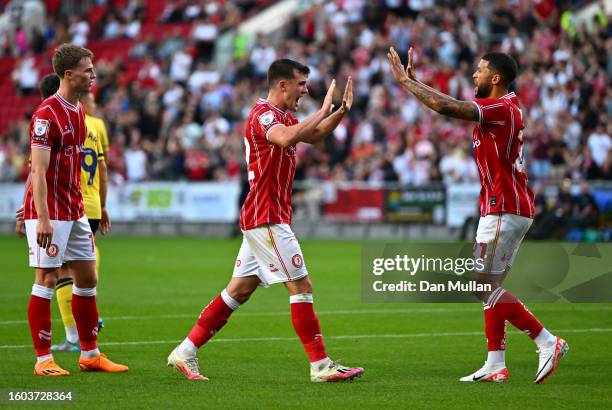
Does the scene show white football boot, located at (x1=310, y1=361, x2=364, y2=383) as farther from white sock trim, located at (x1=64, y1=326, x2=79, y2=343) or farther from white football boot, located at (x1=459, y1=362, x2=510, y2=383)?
white sock trim, located at (x1=64, y1=326, x2=79, y2=343)

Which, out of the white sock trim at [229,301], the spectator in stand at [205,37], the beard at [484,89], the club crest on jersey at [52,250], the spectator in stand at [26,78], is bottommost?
the white sock trim at [229,301]

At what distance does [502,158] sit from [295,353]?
291 centimetres

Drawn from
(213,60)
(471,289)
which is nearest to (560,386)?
(471,289)

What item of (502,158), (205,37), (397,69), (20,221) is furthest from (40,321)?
(205,37)

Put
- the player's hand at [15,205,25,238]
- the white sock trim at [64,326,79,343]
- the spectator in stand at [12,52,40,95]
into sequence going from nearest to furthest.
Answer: the player's hand at [15,205,25,238]
the white sock trim at [64,326,79,343]
the spectator in stand at [12,52,40,95]

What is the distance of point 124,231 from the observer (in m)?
32.4

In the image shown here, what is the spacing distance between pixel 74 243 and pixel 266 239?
1646mm

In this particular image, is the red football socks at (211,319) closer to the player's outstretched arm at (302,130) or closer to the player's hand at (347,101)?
the player's outstretched arm at (302,130)

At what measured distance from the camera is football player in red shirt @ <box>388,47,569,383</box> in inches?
376

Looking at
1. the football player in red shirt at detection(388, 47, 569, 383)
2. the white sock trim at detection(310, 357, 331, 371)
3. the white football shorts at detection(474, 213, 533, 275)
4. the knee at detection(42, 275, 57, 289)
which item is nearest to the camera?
the white sock trim at detection(310, 357, 331, 371)

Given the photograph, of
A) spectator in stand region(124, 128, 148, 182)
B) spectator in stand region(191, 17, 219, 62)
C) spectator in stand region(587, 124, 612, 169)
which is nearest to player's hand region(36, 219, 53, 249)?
spectator in stand region(587, 124, 612, 169)
